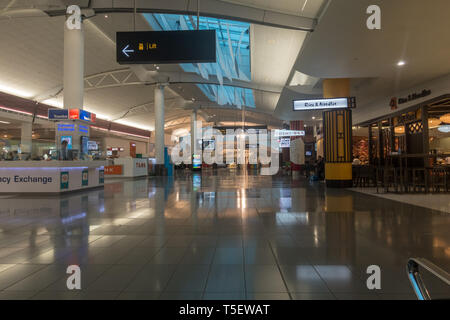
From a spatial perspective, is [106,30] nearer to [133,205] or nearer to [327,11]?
[133,205]

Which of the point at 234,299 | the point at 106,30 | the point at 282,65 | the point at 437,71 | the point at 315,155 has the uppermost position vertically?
the point at 106,30

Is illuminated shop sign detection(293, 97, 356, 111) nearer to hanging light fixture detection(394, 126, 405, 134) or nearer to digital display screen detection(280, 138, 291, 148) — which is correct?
hanging light fixture detection(394, 126, 405, 134)

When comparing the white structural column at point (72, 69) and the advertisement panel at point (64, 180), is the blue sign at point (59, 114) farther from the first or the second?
the advertisement panel at point (64, 180)

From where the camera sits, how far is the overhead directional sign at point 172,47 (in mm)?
6078

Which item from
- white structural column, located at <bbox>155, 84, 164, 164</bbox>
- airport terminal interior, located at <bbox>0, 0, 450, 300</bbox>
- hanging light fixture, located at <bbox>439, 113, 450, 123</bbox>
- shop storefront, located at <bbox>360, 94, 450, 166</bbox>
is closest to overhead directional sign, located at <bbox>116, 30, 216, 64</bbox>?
airport terminal interior, located at <bbox>0, 0, 450, 300</bbox>

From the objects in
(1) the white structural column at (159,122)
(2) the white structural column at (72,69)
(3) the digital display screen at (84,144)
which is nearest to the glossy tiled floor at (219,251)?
(3) the digital display screen at (84,144)

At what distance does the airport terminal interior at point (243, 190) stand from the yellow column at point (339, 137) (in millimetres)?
56

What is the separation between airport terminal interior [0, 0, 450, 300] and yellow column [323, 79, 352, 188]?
0.18 feet

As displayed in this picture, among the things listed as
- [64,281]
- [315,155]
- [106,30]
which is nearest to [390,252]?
[64,281]

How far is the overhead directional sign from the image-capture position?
19.9 feet

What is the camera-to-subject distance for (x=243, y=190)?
34.9ft

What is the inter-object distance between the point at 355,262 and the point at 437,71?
372 inches

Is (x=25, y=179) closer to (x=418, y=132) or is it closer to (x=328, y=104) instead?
(x=328, y=104)

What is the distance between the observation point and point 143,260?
124 inches
